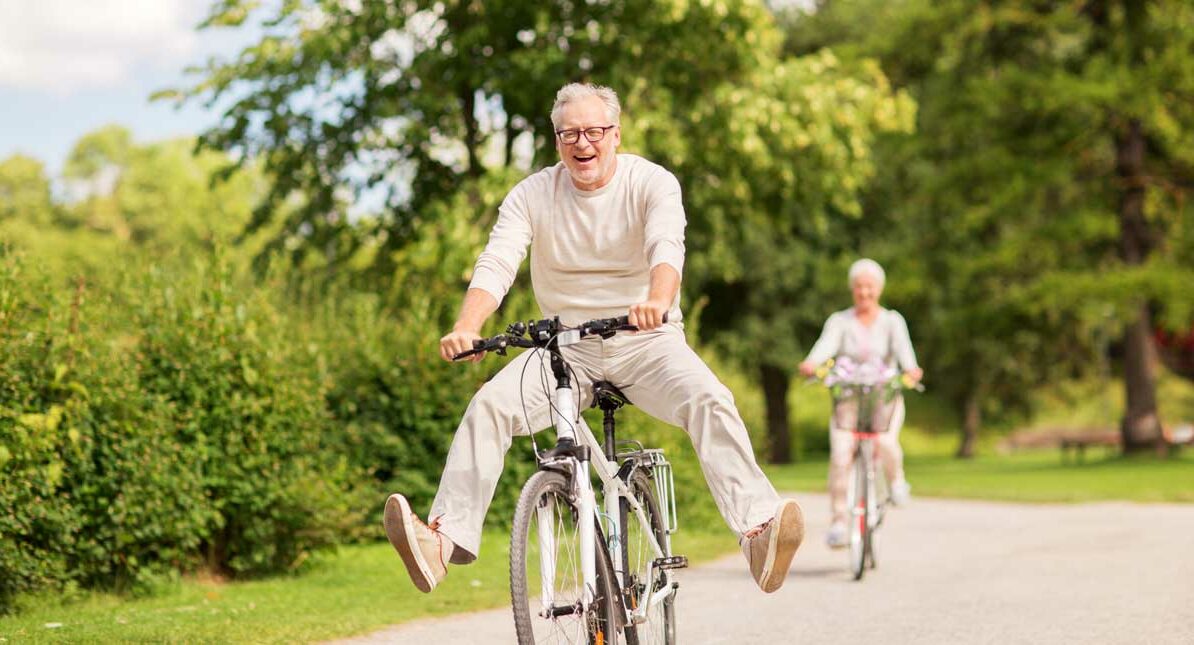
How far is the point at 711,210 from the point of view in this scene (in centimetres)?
2122

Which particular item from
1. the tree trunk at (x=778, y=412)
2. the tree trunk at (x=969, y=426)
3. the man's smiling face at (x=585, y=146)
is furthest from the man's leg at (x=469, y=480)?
the tree trunk at (x=969, y=426)

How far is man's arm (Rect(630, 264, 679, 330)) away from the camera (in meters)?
4.69

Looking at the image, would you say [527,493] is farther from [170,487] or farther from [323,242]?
[323,242]

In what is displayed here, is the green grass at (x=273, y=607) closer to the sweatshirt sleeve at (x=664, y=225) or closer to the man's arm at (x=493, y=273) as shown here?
the man's arm at (x=493, y=273)

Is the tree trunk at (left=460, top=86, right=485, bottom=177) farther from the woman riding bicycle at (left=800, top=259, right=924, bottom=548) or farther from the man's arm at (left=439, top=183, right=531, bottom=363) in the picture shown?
the man's arm at (left=439, top=183, right=531, bottom=363)

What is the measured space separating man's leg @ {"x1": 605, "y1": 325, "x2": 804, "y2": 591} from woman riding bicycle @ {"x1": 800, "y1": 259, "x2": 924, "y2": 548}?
5.07 meters

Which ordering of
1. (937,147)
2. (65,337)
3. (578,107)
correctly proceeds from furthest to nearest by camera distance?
1. (937,147)
2. (65,337)
3. (578,107)

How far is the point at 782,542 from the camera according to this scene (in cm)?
497

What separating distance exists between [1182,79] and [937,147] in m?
5.19

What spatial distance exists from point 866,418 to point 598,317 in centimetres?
529

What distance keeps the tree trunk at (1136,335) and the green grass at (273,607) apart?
21881 millimetres

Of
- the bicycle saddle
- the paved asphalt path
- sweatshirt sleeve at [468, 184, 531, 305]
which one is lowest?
the paved asphalt path

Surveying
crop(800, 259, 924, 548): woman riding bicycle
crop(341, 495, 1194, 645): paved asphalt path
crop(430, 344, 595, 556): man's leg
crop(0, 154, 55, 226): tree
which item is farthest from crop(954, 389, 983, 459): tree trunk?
crop(0, 154, 55, 226): tree

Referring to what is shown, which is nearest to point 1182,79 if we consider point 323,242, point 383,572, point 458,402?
point 323,242
